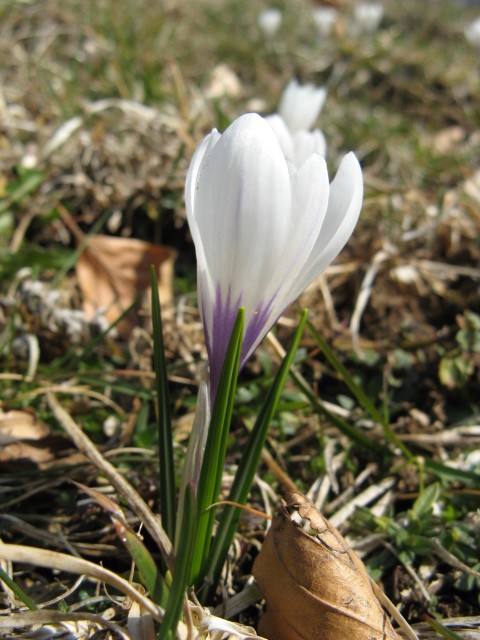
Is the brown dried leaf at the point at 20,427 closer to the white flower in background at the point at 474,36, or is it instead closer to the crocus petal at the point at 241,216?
the crocus petal at the point at 241,216

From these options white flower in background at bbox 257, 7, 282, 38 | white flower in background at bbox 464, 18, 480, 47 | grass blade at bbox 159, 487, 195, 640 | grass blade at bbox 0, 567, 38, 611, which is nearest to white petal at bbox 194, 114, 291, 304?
grass blade at bbox 159, 487, 195, 640

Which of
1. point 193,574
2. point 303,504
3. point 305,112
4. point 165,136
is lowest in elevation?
point 193,574

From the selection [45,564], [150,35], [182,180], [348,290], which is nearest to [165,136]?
[182,180]

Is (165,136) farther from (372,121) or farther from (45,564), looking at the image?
(45,564)

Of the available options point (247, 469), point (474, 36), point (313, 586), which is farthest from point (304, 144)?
point (474, 36)

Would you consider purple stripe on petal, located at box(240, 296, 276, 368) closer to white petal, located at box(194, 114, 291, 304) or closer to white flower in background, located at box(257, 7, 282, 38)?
white petal, located at box(194, 114, 291, 304)

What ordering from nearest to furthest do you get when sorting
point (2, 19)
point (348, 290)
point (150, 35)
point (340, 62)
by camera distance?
point (348, 290) < point (2, 19) < point (150, 35) < point (340, 62)
